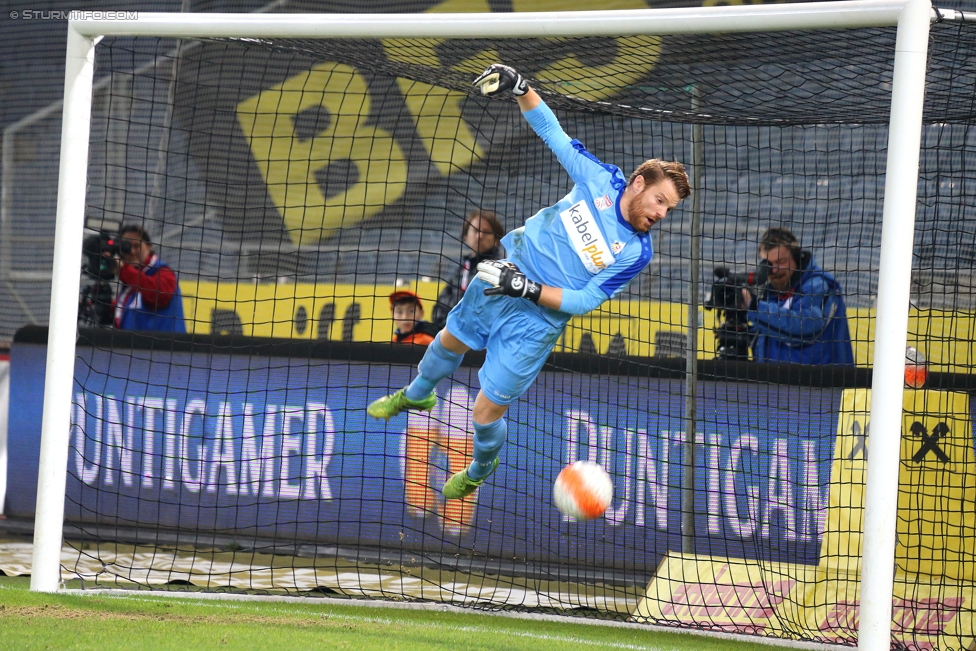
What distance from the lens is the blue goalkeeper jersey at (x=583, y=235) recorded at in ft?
16.1

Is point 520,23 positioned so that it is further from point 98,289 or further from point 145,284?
point 98,289

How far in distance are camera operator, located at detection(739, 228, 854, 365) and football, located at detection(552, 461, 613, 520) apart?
2.07m

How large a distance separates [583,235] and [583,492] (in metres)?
1.26

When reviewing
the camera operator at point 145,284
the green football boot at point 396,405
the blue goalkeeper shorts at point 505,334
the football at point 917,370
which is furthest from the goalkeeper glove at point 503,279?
the camera operator at point 145,284

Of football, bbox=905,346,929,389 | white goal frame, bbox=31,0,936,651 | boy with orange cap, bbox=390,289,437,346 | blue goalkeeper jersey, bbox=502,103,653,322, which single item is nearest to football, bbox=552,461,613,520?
blue goalkeeper jersey, bbox=502,103,653,322

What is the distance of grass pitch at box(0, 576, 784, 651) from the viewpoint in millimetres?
4441

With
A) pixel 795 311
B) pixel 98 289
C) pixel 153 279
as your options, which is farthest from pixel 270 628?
pixel 98 289

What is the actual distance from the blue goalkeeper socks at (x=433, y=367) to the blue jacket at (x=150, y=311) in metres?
3.13

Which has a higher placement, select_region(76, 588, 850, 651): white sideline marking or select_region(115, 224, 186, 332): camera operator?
select_region(115, 224, 186, 332): camera operator

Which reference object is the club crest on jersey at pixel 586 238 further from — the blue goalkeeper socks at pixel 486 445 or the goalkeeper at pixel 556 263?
the blue goalkeeper socks at pixel 486 445

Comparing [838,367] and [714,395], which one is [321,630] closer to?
[714,395]

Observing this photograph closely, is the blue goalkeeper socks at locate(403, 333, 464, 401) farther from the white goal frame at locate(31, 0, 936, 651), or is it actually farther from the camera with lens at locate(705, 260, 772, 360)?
→ the camera with lens at locate(705, 260, 772, 360)

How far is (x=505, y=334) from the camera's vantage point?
16.6 feet

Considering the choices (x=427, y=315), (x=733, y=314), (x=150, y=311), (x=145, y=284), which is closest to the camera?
(x=733, y=314)
